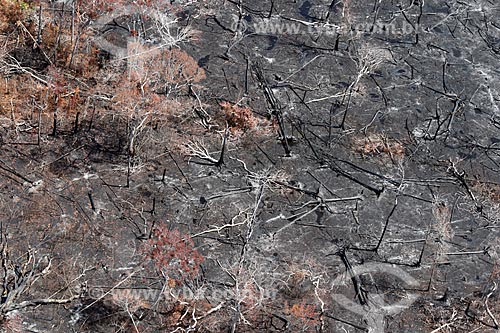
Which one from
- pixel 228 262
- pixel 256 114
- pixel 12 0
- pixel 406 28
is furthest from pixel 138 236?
pixel 406 28

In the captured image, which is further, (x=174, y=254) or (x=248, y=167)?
(x=248, y=167)

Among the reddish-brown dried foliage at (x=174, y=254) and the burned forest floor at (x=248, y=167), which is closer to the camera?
the burned forest floor at (x=248, y=167)

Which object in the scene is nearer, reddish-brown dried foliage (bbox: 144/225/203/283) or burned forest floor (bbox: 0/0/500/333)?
burned forest floor (bbox: 0/0/500/333)

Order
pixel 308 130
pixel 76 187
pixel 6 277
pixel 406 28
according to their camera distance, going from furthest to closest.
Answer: pixel 406 28 → pixel 308 130 → pixel 76 187 → pixel 6 277

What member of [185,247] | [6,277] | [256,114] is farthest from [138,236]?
[256,114]

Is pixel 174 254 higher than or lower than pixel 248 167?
lower

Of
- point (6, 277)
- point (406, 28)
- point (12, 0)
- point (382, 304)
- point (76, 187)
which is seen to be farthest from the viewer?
point (406, 28)

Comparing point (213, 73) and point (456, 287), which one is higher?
point (213, 73)

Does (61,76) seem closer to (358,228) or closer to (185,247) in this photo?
(185,247)

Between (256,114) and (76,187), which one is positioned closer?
(76,187)
